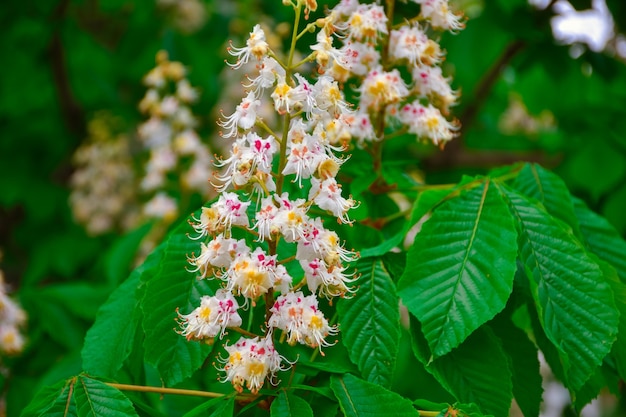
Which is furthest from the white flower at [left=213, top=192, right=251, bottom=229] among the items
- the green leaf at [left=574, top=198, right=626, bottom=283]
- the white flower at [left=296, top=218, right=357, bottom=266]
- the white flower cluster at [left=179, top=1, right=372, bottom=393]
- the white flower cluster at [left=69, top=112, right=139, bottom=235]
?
the white flower cluster at [left=69, top=112, right=139, bottom=235]

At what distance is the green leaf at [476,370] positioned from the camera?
1369mm

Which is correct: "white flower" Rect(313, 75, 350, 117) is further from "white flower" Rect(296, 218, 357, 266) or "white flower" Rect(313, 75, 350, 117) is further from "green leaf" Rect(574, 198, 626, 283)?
"green leaf" Rect(574, 198, 626, 283)

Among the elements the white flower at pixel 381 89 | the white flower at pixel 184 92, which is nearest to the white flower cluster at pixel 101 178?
the white flower at pixel 184 92

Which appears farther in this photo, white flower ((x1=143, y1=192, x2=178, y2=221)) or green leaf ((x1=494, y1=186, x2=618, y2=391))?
white flower ((x1=143, y1=192, x2=178, y2=221))

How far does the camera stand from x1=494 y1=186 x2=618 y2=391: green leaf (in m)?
1.36

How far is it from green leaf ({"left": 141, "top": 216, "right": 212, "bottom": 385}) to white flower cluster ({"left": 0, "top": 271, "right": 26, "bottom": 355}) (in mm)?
1244

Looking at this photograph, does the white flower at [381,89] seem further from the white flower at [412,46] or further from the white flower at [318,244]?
the white flower at [318,244]

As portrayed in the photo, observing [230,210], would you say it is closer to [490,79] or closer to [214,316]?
[214,316]

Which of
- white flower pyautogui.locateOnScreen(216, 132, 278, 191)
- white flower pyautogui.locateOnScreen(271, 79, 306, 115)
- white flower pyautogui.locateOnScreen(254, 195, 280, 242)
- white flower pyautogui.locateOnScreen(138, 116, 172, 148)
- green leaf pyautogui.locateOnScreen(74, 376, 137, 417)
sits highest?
white flower pyautogui.locateOnScreen(271, 79, 306, 115)

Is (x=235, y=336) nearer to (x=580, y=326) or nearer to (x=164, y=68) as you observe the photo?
(x=580, y=326)

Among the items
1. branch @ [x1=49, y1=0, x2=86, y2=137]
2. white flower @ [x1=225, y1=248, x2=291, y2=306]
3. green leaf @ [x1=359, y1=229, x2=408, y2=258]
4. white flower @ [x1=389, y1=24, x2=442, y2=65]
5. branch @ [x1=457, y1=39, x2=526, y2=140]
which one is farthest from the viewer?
branch @ [x1=49, y1=0, x2=86, y2=137]

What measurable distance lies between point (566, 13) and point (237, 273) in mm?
2785

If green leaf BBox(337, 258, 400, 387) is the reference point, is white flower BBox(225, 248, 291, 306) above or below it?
above

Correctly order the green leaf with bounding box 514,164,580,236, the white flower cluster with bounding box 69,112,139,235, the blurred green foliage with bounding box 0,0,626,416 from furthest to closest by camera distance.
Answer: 1. the white flower cluster with bounding box 69,112,139,235
2. the blurred green foliage with bounding box 0,0,626,416
3. the green leaf with bounding box 514,164,580,236
